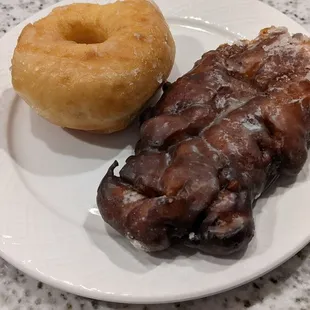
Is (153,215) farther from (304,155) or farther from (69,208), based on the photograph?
(304,155)

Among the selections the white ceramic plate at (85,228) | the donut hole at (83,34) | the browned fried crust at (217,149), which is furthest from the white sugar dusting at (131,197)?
the donut hole at (83,34)

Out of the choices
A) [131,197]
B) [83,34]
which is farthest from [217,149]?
[83,34]

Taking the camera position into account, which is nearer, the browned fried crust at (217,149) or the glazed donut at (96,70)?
the browned fried crust at (217,149)

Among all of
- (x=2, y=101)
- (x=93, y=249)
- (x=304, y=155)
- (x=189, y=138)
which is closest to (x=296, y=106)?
(x=304, y=155)

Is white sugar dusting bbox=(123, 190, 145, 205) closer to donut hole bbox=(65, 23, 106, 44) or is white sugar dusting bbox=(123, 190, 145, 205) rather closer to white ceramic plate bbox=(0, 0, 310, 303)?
white ceramic plate bbox=(0, 0, 310, 303)

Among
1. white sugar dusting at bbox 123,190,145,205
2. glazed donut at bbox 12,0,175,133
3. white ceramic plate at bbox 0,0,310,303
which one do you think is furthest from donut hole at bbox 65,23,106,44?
white sugar dusting at bbox 123,190,145,205

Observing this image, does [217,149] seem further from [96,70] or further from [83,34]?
[83,34]

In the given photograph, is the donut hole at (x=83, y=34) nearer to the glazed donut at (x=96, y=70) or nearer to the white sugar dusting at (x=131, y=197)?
the glazed donut at (x=96, y=70)
